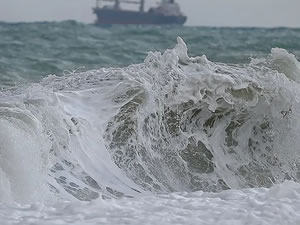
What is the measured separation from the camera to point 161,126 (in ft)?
12.8

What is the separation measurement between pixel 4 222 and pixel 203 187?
1841 mm

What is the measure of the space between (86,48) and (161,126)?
6.20 metres

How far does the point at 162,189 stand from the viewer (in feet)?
11.8

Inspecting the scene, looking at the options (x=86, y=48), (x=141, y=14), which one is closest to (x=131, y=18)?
(x=141, y=14)

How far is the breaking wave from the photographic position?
3318 mm

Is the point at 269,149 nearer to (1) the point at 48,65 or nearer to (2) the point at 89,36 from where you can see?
(1) the point at 48,65

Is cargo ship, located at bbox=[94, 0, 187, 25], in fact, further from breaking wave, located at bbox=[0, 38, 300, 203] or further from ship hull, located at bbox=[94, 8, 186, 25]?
breaking wave, located at bbox=[0, 38, 300, 203]

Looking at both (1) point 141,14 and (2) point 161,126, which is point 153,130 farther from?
(1) point 141,14

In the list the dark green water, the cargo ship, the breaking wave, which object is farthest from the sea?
the cargo ship

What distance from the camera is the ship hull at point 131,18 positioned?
1719 cm

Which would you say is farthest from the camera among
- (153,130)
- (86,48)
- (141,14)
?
(141,14)

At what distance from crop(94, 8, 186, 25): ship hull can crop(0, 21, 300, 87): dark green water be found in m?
3.68

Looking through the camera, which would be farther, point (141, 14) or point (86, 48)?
point (141, 14)

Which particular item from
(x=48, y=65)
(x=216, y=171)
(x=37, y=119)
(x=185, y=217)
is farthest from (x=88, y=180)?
(x=48, y=65)
